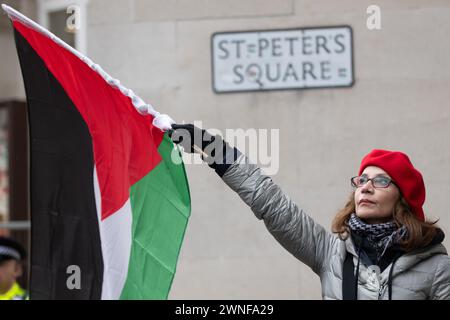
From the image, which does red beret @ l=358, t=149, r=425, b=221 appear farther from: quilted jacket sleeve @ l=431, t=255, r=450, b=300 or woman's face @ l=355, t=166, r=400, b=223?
quilted jacket sleeve @ l=431, t=255, r=450, b=300

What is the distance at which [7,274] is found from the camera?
6902mm

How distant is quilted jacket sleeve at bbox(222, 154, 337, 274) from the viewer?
4.13m

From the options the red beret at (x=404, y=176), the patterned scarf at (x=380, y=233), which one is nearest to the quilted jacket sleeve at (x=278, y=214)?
the patterned scarf at (x=380, y=233)

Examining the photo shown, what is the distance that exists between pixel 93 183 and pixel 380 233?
4.34ft

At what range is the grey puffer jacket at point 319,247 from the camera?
3.93m

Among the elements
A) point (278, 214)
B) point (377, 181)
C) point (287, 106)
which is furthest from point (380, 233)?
point (287, 106)

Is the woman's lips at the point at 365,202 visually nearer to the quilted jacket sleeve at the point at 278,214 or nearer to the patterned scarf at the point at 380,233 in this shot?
the patterned scarf at the point at 380,233

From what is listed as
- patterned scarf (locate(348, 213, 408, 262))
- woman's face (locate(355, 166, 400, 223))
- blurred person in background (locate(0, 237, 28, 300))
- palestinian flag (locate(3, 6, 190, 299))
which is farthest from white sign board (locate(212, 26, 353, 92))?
patterned scarf (locate(348, 213, 408, 262))

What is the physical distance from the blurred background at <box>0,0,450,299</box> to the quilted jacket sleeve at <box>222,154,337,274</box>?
2949 mm

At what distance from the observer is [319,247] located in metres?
4.19

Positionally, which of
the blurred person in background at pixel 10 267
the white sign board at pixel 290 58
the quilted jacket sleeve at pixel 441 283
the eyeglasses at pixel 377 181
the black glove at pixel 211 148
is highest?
the white sign board at pixel 290 58

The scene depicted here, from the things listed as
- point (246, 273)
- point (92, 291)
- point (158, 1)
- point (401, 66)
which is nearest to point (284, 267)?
point (246, 273)

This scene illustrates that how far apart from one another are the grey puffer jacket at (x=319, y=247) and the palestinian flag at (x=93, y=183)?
0.46 m

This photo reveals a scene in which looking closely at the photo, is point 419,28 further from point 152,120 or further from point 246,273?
point 152,120
